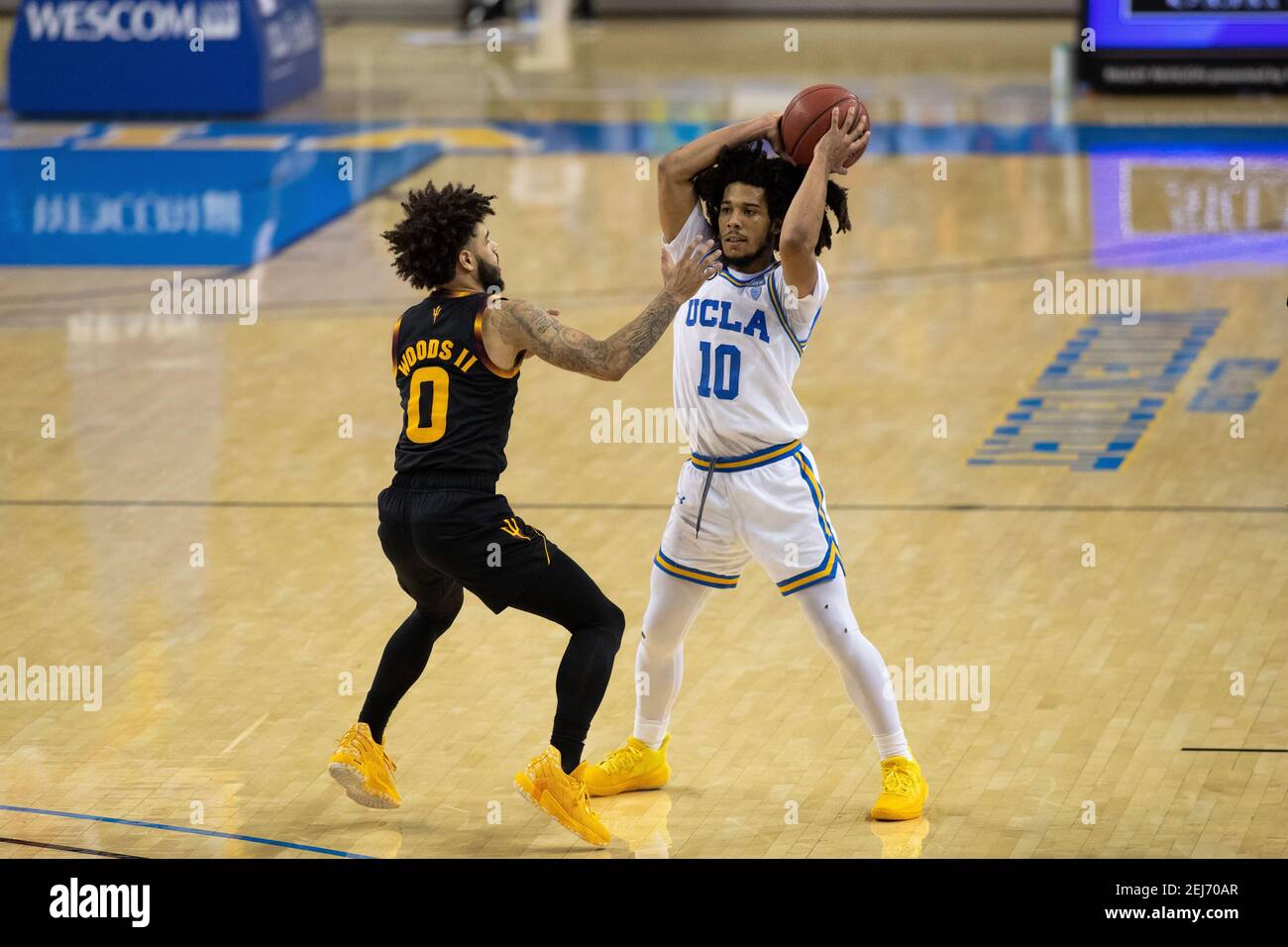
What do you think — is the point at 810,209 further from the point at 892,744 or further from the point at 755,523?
the point at 892,744

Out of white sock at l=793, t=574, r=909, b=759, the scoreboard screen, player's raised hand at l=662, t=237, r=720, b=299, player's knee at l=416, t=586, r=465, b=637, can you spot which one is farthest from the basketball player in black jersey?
the scoreboard screen

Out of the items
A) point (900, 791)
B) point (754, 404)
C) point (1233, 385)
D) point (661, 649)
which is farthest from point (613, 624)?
point (1233, 385)

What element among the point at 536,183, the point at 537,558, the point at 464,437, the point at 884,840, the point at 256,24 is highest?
the point at 256,24

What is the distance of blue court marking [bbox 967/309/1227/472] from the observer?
9.45m

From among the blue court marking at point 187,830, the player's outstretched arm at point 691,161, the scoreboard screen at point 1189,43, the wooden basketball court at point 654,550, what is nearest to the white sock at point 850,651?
the wooden basketball court at point 654,550

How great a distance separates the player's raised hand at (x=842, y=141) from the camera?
17.9 ft

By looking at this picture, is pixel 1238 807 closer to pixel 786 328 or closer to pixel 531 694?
pixel 786 328

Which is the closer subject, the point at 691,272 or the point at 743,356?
the point at 691,272

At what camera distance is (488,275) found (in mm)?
5527

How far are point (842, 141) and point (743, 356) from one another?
65 cm

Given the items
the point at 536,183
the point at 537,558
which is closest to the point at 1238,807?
the point at 537,558

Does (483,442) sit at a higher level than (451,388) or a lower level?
lower

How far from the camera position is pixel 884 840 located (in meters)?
5.56
